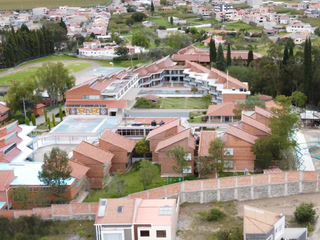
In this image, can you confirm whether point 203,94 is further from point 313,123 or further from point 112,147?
point 112,147

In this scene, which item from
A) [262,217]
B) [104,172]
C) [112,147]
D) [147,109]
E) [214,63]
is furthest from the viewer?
[214,63]

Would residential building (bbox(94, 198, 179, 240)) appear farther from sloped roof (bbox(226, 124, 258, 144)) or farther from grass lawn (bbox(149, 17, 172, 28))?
grass lawn (bbox(149, 17, 172, 28))

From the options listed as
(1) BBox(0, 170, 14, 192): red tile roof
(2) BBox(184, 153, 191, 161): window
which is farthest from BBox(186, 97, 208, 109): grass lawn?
(1) BBox(0, 170, 14, 192): red tile roof

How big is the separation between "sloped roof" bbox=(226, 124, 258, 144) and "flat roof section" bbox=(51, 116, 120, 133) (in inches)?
449

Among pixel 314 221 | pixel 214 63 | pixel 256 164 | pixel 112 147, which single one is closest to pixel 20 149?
pixel 112 147

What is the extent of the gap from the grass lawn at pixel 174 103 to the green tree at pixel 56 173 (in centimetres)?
2138

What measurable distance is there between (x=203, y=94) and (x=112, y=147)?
70.7ft

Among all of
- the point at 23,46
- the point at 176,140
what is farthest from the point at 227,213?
the point at 23,46

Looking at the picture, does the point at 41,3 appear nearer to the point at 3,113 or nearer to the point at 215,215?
the point at 3,113

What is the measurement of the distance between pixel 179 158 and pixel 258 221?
26.1 feet

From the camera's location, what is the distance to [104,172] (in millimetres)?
28297

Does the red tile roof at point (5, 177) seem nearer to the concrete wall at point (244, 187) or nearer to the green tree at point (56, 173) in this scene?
the green tree at point (56, 173)

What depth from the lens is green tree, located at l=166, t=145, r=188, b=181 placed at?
2769 centimetres

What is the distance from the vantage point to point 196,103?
46.9 metres
